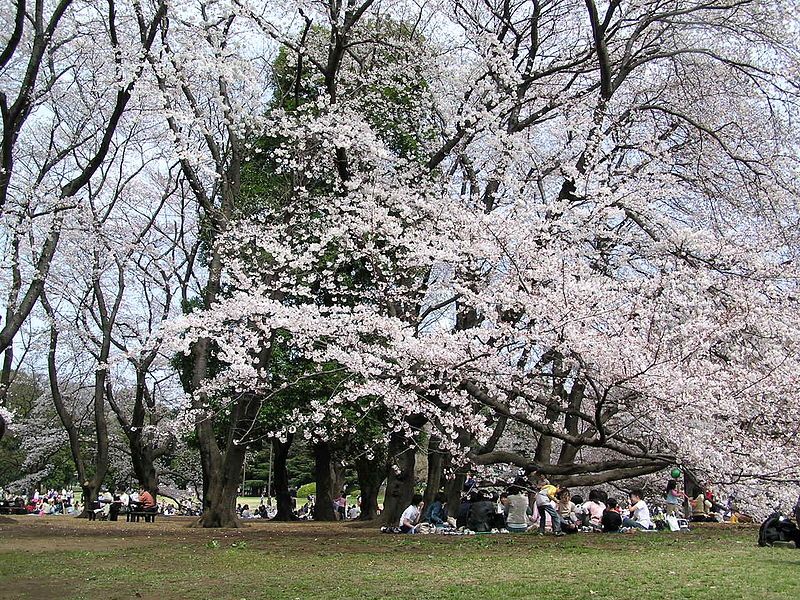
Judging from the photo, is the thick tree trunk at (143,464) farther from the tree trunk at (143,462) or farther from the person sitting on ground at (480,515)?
the person sitting on ground at (480,515)

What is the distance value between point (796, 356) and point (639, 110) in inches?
193

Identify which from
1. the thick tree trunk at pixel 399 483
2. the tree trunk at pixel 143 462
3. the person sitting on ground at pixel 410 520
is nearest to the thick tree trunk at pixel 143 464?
the tree trunk at pixel 143 462

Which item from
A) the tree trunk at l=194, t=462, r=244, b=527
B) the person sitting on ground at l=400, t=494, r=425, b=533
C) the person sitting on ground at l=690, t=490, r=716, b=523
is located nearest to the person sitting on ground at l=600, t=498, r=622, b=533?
the person sitting on ground at l=400, t=494, r=425, b=533

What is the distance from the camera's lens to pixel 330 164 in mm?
13977

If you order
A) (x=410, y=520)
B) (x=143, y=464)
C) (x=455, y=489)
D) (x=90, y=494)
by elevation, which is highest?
(x=143, y=464)

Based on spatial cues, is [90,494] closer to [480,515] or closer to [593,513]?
[480,515]

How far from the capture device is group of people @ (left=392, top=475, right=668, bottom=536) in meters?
12.0

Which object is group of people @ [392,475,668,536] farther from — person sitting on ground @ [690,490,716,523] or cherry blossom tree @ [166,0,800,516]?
person sitting on ground @ [690,490,716,523]

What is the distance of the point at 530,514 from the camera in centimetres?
1528

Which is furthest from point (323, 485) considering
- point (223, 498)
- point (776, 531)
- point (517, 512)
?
point (776, 531)

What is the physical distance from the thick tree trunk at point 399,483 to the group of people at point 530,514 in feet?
1.55

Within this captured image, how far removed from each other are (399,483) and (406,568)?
7029mm

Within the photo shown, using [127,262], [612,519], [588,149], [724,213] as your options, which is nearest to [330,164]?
[588,149]

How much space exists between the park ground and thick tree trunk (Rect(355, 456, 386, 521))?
8.55 meters
